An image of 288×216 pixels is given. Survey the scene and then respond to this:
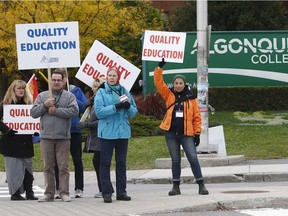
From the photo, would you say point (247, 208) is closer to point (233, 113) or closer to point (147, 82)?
point (233, 113)

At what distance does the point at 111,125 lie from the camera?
36.0 feet

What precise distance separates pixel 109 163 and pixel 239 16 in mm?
38255

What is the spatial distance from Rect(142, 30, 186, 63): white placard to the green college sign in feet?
50.0

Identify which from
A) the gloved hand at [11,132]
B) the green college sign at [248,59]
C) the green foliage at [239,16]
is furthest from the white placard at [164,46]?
the green foliage at [239,16]

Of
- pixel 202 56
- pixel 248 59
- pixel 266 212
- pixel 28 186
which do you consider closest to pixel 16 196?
pixel 28 186

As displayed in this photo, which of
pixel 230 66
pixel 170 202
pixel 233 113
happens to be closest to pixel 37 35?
pixel 170 202

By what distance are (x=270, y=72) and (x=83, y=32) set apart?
7835 millimetres

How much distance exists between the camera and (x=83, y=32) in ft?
109

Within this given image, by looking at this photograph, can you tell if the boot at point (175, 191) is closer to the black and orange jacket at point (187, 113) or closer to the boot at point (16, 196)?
the black and orange jacket at point (187, 113)

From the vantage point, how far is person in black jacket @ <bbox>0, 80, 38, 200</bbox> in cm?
1191

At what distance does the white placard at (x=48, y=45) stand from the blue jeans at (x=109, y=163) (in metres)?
1.45

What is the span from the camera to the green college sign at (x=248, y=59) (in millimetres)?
30906

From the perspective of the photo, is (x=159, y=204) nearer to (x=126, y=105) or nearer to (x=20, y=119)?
(x=126, y=105)

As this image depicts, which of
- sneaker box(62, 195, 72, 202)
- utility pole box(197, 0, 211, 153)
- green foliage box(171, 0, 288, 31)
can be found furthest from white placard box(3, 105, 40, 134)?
green foliage box(171, 0, 288, 31)
